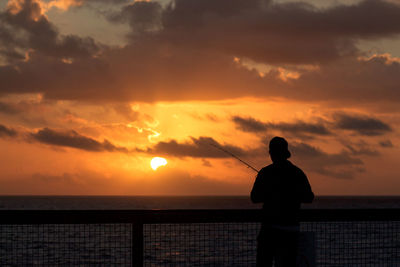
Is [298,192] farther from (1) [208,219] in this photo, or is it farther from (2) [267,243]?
(1) [208,219]

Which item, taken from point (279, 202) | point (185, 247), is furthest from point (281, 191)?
point (185, 247)

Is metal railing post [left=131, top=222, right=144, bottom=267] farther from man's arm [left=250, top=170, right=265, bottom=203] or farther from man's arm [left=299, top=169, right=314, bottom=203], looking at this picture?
man's arm [left=299, top=169, right=314, bottom=203]

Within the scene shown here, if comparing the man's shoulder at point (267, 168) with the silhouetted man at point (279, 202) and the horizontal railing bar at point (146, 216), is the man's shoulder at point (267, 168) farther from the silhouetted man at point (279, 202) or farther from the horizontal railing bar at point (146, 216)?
the horizontal railing bar at point (146, 216)

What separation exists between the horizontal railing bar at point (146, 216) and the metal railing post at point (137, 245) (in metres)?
0.07

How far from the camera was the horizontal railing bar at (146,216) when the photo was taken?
6203mm

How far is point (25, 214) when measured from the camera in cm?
620

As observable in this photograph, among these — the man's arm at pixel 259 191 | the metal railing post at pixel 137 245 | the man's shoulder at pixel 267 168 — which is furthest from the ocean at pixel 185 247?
the man's shoulder at pixel 267 168

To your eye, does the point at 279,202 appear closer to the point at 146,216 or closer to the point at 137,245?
the point at 146,216

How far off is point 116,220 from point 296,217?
6.44ft

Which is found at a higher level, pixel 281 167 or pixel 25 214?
pixel 281 167

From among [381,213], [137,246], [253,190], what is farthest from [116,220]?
[381,213]

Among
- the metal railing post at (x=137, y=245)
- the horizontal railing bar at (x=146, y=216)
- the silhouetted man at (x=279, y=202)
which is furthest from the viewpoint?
the metal railing post at (x=137, y=245)

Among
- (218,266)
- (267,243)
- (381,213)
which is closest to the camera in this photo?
(267,243)

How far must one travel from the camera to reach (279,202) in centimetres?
596
